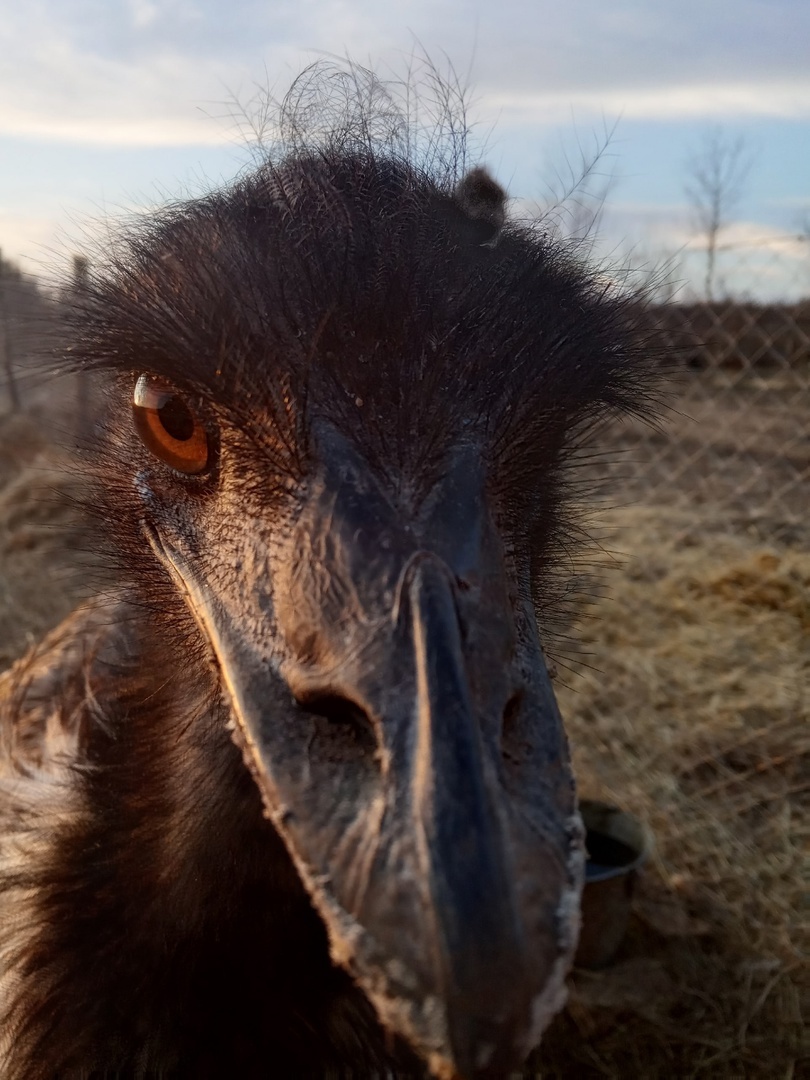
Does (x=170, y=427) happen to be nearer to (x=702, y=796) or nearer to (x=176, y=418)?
(x=176, y=418)

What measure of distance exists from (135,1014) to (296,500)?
85cm

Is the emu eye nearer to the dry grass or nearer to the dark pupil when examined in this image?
the dark pupil

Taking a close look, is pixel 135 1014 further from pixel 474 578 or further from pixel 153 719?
pixel 474 578

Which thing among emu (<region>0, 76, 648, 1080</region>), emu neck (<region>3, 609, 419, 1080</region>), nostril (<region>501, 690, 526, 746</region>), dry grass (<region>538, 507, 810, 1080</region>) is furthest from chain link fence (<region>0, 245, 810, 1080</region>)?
nostril (<region>501, 690, 526, 746</region>)

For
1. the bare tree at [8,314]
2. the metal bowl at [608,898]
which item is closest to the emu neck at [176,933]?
the bare tree at [8,314]

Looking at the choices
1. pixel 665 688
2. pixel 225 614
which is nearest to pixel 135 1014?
pixel 225 614

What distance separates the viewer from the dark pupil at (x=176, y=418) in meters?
1.22

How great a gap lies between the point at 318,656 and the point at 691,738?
293cm

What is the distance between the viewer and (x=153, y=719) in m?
1.50

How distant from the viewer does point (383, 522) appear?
948 millimetres

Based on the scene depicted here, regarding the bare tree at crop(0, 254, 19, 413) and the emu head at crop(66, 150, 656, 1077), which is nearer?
the emu head at crop(66, 150, 656, 1077)

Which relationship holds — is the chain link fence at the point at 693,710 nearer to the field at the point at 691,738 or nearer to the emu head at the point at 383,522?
the field at the point at 691,738

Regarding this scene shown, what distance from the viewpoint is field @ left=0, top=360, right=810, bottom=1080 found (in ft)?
7.76

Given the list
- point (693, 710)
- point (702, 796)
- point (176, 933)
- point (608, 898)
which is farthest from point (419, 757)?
point (693, 710)
